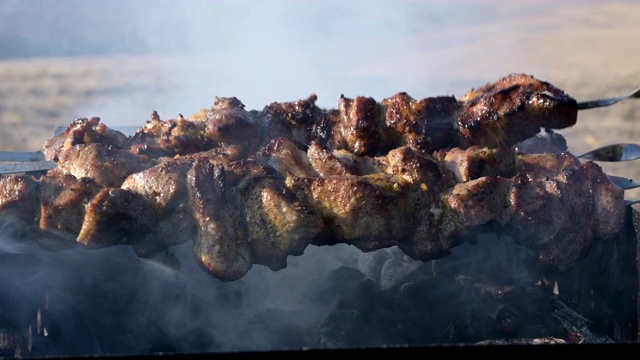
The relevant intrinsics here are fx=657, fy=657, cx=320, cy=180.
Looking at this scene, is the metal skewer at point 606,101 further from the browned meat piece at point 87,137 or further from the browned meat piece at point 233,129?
the browned meat piece at point 87,137

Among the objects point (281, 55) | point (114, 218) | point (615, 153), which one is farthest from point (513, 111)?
point (281, 55)

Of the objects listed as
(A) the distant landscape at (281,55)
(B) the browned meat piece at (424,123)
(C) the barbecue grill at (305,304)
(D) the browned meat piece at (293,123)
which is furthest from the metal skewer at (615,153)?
(A) the distant landscape at (281,55)

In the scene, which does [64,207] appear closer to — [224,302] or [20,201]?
[20,201]

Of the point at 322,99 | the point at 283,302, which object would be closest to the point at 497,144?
the point at 283,302

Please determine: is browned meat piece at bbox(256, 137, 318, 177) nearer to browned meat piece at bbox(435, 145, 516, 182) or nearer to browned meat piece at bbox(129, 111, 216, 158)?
browned meat piece at bbox(129, 111, 216, 158)

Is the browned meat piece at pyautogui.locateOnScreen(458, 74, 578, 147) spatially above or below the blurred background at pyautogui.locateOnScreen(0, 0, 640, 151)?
below

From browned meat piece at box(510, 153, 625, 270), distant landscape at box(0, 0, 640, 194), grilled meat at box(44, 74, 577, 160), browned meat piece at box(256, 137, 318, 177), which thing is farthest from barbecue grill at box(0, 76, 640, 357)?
distant landscape at box(0, 0, 640, 194)

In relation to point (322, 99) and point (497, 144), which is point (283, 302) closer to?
point (497, 144)

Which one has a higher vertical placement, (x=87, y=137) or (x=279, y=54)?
(x=279, y=54)
